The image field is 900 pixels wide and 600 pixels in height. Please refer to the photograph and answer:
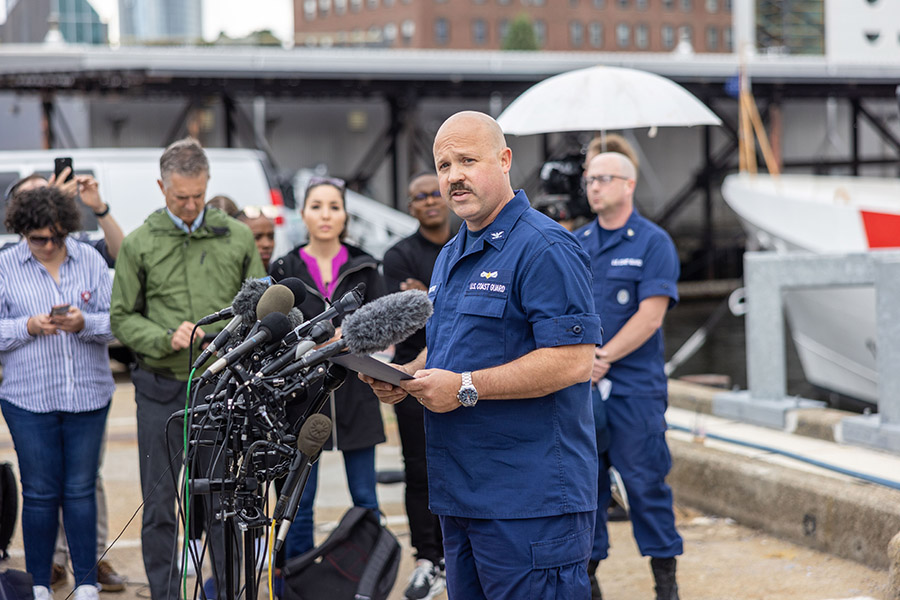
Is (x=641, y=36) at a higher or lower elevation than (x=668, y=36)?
lower

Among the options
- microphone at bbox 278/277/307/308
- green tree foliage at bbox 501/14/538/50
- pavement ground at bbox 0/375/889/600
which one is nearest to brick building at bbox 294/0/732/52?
green tree foliage at bbox 501/14/538/50

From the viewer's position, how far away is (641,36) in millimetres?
83688

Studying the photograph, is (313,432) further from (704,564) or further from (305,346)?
(704,564)

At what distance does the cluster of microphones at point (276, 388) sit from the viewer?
111 inches

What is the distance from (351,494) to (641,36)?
273ft

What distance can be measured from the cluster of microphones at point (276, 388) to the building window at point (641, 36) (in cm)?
8445

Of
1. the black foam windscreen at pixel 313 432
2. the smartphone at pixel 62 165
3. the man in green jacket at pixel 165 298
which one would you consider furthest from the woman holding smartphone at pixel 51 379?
the black foam windscreen at pixel 313 432

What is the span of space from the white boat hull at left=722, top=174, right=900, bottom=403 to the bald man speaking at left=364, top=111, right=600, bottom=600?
8.00m

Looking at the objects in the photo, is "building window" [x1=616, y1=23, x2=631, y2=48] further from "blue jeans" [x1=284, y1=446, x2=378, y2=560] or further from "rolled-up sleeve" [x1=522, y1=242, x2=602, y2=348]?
"rolled-up sleeve" [x1=522, y1=242, x2=602, y2=348]

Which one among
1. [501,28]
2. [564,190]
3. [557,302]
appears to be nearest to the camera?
[557,302]

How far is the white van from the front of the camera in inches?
450

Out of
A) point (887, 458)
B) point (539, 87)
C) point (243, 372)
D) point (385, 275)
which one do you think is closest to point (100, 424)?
point (385, 275)

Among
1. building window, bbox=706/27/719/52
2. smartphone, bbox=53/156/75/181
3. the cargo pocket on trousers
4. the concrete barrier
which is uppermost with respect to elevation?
building window, bbox=706/27/719/52

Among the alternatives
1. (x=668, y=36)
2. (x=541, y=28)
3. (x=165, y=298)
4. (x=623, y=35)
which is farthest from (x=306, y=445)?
(x=668, y=36)
